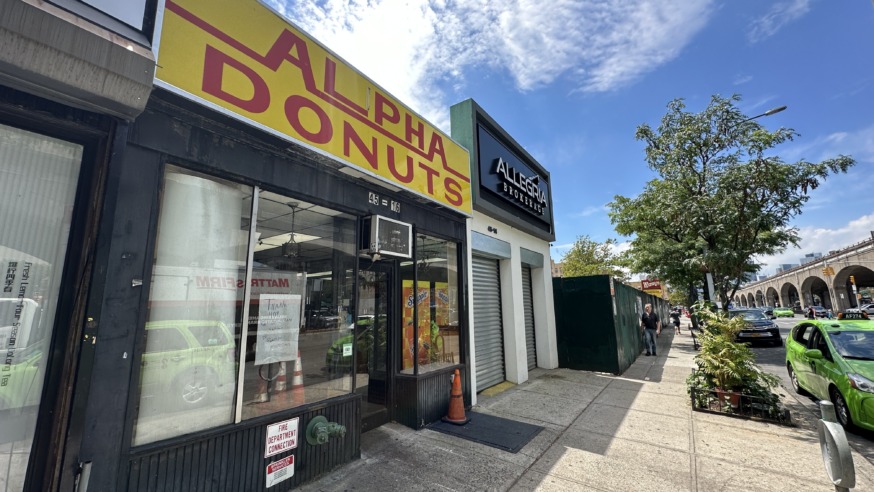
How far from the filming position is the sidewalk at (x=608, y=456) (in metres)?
3.92

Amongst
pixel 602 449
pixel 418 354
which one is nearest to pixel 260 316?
pixel 418 354

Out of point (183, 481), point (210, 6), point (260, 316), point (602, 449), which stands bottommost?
point (602, 449)

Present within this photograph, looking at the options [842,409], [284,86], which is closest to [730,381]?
[842,409]

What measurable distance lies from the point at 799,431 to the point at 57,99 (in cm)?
920

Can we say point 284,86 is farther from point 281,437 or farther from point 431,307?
point 431,307

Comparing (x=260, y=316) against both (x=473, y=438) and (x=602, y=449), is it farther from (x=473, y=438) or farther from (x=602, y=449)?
(x=602, y=449)

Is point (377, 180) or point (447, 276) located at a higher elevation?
point (377, 180)

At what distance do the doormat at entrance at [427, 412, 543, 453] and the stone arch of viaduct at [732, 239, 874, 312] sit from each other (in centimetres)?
4180

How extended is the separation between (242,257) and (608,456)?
4.98 metres

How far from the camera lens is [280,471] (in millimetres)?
3635

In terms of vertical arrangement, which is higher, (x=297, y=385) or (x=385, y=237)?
(x=385, y=237)

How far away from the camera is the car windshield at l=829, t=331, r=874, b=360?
18.6ft

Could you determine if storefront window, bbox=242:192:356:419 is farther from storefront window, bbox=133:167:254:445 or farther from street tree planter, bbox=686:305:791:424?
street tree planter, bbox=686:305:791:424

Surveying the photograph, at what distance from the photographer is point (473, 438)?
17.0 ft
